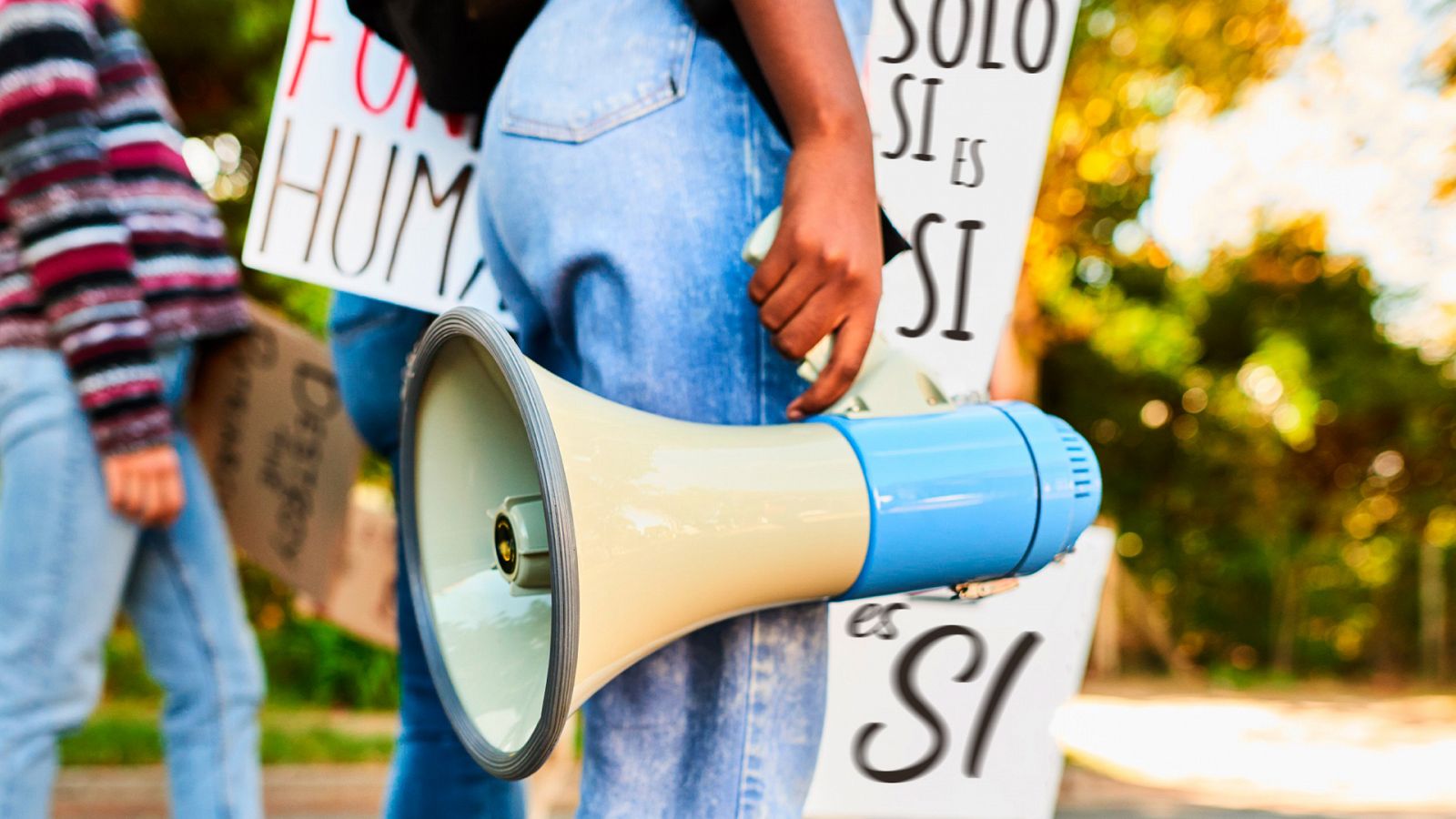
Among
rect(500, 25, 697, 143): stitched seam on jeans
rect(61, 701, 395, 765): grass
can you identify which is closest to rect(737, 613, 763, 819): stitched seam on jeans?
rect(500, 25, 697, 143): stitched seam on jeans

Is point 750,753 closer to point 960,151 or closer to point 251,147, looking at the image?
point 960,151

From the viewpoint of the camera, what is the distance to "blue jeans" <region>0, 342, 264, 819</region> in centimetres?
155

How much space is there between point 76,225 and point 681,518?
3.98 feet

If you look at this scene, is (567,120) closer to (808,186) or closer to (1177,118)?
(808,186)

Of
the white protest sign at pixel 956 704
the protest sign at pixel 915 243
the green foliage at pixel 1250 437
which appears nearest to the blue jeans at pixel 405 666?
the protest sign at pixel 915 243

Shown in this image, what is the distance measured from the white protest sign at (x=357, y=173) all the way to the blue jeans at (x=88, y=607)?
0.44 meters

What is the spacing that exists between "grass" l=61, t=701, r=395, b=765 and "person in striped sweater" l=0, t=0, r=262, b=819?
9.82ft

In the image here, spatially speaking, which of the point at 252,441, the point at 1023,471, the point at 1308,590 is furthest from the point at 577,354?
the point at 1308,590

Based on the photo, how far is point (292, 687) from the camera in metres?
5.72

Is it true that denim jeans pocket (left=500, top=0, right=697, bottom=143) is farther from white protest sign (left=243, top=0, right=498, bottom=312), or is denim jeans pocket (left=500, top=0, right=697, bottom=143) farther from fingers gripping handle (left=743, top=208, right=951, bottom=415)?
white protest sign (left=243, top=0, right=498, bottom=312)

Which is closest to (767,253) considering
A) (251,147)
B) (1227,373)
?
(251,147)

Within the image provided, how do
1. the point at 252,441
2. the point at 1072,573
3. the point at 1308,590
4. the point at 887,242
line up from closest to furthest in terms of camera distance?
the point at 887,242, the point at 1072,573, the point at 252,441, the point at 1308,590

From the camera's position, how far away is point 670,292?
2.77 ft

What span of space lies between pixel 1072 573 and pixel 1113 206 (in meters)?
4.61
